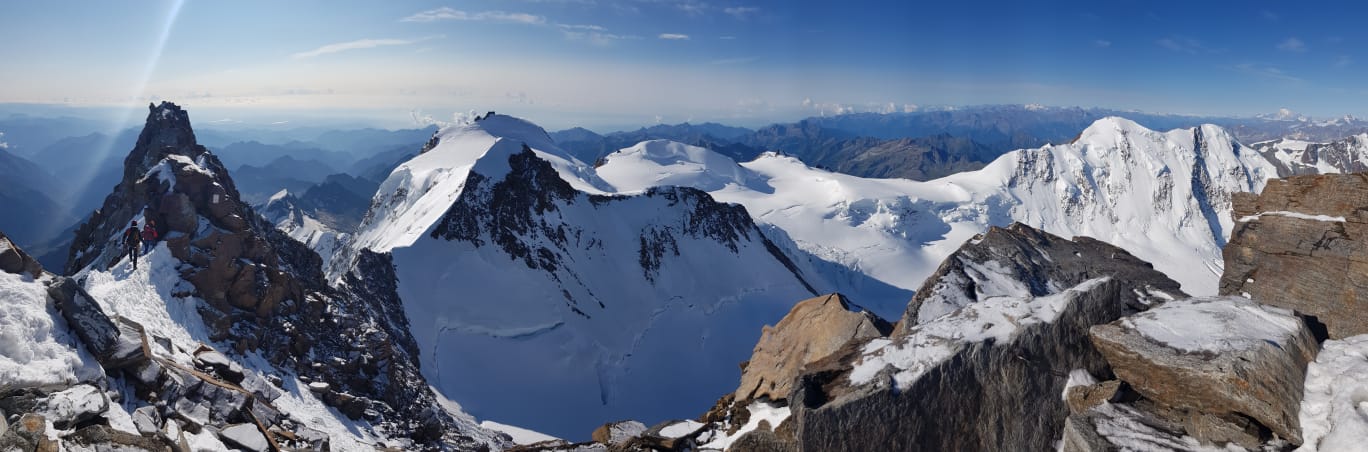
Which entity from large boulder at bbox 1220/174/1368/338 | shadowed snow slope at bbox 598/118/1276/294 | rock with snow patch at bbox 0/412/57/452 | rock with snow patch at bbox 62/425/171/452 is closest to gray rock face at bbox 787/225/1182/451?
large boulder at bbox 1220/174/1368/338

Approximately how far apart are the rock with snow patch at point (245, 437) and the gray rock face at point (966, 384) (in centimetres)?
1166

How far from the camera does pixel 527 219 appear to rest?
5784 cm

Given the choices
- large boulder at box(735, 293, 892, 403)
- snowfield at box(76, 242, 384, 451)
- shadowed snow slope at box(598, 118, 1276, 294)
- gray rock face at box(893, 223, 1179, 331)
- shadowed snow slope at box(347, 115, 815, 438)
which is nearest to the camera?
large boulder at box(735, 293, 892, 403)

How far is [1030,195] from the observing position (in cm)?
15538

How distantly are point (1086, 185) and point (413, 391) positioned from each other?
177m

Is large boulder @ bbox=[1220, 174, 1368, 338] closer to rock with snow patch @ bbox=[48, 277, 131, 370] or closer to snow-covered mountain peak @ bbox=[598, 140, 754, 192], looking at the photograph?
rock with snow patch @ bbox=[48, 277, 131, 370]

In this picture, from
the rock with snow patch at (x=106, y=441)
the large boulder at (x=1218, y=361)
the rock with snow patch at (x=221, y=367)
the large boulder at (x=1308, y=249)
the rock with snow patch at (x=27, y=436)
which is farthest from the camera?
the rock with snow patch at (x=221, y=367)

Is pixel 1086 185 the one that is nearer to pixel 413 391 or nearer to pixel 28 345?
pixel 413 391

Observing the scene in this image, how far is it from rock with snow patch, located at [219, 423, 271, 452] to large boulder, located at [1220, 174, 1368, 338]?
25.2 meters

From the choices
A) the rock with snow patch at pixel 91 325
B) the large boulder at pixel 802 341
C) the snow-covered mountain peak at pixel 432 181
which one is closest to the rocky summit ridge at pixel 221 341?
the rock with snow patch at pixel 91 325

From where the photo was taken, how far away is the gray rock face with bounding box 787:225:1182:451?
412 inches

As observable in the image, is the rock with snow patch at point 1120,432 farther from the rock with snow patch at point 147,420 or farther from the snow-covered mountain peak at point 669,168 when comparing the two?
the snow-covered mountain peak at point 669,168

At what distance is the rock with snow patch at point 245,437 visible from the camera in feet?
42.6

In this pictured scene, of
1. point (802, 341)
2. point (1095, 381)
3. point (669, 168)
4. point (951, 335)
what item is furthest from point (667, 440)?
point (669, 168)
